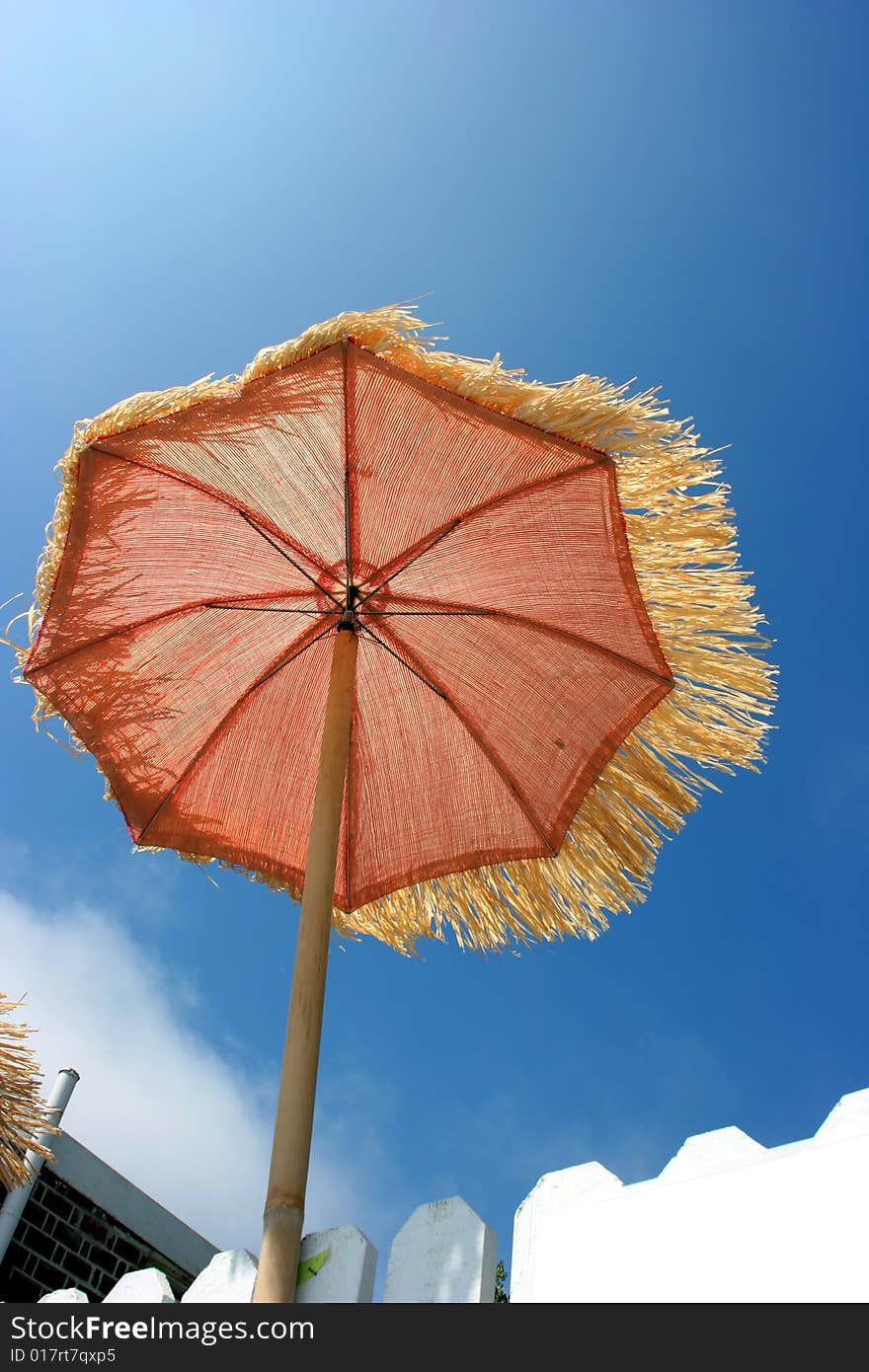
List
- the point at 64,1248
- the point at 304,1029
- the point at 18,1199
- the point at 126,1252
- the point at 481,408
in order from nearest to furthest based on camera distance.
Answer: the point at 304,1029 < the point at 481,408 < the point at 18,1199 < the point at 64,1248 < the point at 126,1252

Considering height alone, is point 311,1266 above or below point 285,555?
below

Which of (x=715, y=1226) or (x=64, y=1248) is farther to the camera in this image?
(x=64, y=1248)

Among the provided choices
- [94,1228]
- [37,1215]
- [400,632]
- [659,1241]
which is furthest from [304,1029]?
[94,1228]

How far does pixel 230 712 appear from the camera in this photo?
3479 millimetres

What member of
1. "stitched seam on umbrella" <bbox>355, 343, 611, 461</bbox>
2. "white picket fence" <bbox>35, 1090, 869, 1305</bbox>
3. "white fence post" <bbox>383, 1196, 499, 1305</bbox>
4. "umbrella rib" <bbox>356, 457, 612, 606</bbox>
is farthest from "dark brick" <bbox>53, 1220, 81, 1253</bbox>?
"stitched seam on umbrella" <bbox>355, 343, 611, 461</bbox>

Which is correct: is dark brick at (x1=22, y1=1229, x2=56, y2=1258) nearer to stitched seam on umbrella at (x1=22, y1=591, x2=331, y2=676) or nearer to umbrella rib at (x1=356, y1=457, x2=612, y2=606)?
stitched seam on umbrella at (x1=22, y1=591, x2=331, y2=676)

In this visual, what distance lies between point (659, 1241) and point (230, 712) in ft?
7.06

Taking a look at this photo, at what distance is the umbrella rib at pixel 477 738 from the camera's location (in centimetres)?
331

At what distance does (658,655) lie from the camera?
3072mm

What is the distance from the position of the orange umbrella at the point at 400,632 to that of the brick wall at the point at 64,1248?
1.89m

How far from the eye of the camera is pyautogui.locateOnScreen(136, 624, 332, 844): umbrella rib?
135 inches

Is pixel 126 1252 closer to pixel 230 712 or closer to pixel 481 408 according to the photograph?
pixel 230 712

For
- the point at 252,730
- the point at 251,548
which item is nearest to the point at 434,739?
the point at 252,730

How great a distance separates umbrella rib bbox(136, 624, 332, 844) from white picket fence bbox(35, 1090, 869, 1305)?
1500mm
